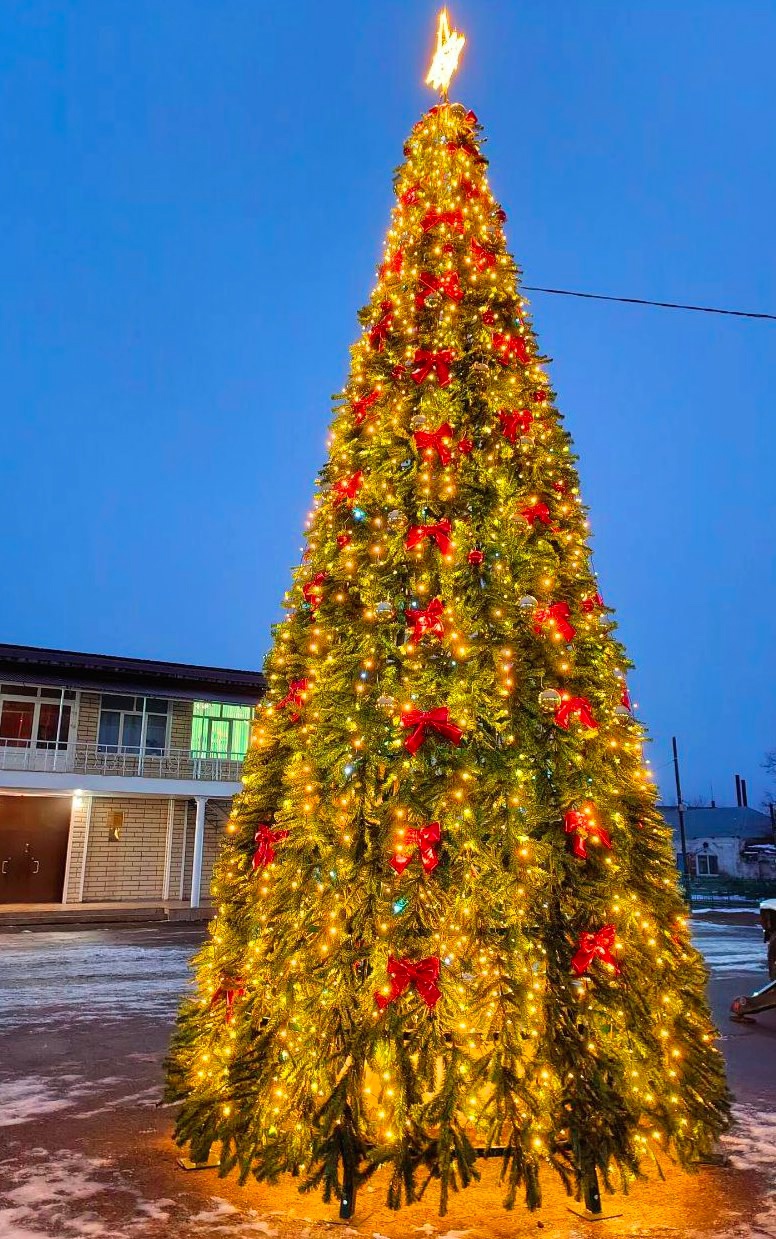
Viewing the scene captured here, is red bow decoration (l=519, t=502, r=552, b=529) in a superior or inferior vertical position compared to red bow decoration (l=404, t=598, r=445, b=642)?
superior

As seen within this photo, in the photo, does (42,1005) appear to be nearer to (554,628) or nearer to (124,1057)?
(124,1057)

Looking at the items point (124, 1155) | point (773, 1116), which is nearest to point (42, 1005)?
point (124, 1155)

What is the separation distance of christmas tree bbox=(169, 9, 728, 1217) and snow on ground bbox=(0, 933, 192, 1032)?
408 centimetres

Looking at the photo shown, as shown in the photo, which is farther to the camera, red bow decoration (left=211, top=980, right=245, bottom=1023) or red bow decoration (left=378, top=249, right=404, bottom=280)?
red bow decoration (left=378, top=249, right=404, bottom=280)

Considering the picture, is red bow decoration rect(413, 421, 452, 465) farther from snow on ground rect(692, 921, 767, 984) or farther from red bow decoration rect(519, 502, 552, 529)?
snow on ground rect(692, 921, 767, 984)

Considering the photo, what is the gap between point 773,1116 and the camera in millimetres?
4828

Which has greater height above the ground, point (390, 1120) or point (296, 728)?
point (296, 728)

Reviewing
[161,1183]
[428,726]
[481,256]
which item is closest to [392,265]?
[481,256]

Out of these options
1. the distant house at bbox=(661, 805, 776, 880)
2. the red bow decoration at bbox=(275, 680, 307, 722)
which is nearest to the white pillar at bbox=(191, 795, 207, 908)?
the red bow decoration at bbox=(275, 680, 307, 722)

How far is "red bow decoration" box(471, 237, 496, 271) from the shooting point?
4.84 meters

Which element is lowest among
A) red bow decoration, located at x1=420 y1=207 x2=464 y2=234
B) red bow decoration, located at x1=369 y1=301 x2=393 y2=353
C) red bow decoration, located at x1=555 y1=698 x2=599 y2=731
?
red bow decoration, located at x1=555 y1=698 x2=599 y2=731

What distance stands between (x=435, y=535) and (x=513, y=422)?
90cm

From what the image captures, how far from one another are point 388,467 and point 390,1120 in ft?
10.5

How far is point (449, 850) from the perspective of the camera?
12.0 ft
